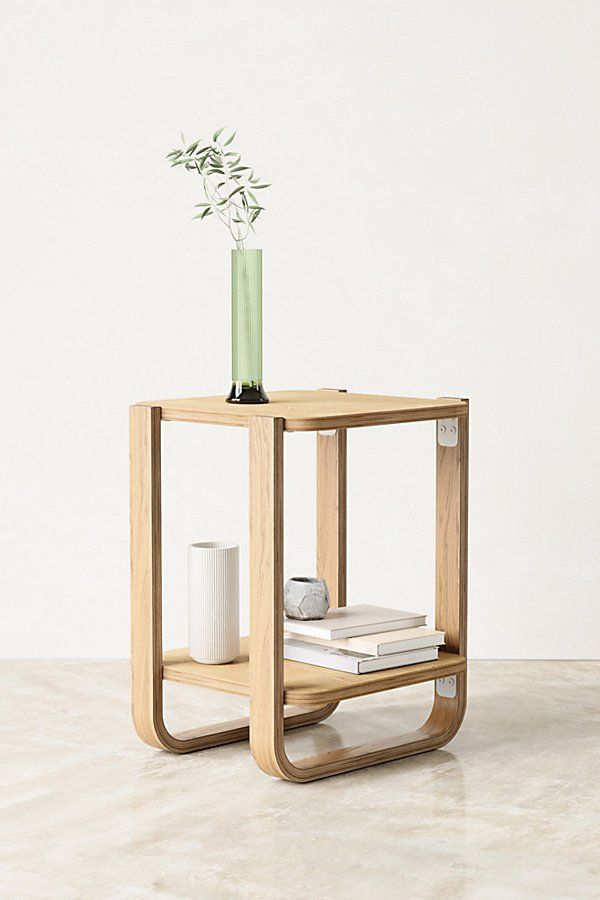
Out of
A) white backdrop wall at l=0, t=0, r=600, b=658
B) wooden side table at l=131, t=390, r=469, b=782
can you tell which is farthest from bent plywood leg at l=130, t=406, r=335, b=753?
white backdrop wall at l=0, t=0, r=600, b=658

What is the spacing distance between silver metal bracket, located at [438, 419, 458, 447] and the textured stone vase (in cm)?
38

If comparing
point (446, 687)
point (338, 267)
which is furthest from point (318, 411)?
point (338, 267)

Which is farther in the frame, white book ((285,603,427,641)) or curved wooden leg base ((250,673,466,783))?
white book ((285,603,427,641))

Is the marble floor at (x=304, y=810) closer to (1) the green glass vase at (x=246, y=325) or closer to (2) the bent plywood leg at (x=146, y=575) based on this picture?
(2) the bent plywood leg at (x=146, y=575)

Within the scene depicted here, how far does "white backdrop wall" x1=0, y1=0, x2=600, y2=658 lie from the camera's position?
357 cm

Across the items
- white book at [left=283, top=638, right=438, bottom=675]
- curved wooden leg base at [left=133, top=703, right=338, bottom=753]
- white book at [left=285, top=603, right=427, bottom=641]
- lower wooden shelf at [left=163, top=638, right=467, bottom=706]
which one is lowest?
curved wooden leg base at [left=133, top=703, right=338, bottom=753]

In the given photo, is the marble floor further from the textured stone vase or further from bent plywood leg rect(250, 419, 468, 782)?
the textured stone vase

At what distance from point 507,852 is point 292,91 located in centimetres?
213

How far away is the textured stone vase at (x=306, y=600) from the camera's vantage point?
2689 millimetres

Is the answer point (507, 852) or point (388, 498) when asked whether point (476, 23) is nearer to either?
point (388, 498)

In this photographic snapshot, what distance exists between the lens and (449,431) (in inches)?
107

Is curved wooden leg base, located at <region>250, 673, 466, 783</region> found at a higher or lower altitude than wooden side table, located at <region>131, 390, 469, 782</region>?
lower

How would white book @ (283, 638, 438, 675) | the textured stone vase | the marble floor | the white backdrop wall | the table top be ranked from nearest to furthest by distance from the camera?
the marble floor < the table top < white book @ (283, 638, 438, 675) < the textured stone vase < the white backdrop wall

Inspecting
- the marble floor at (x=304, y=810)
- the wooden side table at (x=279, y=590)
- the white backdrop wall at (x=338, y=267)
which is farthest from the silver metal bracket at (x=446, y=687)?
the white backdrop wall at (x=338, y=267)
